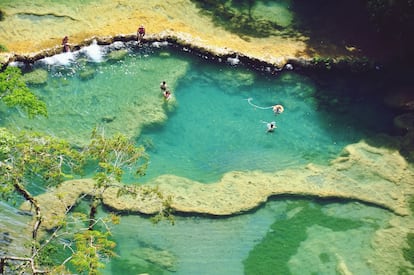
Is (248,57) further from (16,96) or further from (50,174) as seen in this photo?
(50,174)

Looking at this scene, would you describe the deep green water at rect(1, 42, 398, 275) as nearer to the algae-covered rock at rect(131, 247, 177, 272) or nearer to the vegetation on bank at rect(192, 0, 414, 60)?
the algae-covered rock at rect(131, 247, 177, 272)

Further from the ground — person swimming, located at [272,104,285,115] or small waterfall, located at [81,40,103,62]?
small waterfall, located at [81,40,103,62]

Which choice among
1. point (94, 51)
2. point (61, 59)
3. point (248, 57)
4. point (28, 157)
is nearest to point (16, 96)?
point (28, 157)

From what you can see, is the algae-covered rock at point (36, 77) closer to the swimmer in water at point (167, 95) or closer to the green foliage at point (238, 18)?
the swimmer in water at point (167, 95)

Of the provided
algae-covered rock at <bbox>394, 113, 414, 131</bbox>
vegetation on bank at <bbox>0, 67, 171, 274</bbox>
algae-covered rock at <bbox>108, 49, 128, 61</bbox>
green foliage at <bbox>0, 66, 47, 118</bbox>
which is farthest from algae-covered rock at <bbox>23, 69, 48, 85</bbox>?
algae-covered rock at <bbox>394, 113, 414, 131</bbox>

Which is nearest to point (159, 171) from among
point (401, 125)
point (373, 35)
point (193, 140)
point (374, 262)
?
point (193, 140)

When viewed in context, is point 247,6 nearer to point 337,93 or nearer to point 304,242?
point 337,93
